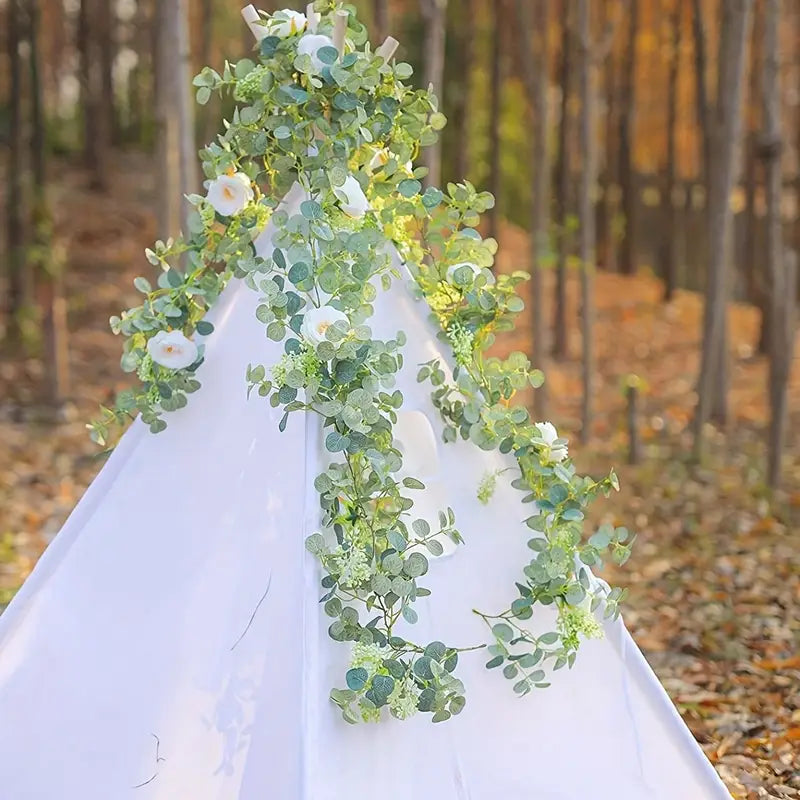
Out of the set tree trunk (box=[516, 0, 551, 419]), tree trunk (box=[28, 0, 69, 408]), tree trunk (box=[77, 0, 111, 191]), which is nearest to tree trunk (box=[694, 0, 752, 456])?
tree trunk (box=[516, 0, 551, 419])

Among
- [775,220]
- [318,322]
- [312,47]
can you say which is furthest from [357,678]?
[775,220]

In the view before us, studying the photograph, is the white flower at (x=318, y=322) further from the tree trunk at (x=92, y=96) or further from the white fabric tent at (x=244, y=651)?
the tree trunk at (x=92, y=96)

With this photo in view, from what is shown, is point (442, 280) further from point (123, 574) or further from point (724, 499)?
point (724, 499)

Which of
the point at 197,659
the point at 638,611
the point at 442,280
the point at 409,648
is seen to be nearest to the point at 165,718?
the point at 197,659

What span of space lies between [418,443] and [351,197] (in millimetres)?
539

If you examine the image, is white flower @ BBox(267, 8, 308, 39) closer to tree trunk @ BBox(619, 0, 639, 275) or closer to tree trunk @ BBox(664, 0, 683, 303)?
tree trunk @ BBox(619, 0, 639, 275)

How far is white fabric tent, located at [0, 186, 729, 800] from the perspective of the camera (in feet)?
7.33

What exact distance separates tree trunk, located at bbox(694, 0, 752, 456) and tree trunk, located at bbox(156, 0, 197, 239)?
2660 mm

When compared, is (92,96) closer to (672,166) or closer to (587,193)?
(672,166)

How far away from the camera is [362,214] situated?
2.33m

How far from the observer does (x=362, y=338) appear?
2145mm

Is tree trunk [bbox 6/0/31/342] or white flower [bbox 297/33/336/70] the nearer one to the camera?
white flower [bbox 297/33/336/70]

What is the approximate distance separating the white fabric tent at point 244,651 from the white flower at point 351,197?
0.61ft

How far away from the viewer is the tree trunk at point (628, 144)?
980cm
